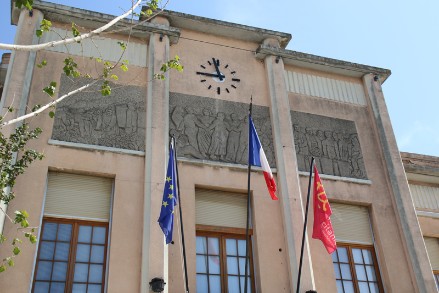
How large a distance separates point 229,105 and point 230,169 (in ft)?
6.07

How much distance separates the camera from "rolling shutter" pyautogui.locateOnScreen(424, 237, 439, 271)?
46.2ft

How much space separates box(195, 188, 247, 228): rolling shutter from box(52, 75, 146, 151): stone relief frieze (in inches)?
66.4

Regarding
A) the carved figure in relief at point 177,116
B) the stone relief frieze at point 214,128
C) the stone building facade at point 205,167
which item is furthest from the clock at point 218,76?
the carved figure in relief at point 177,116

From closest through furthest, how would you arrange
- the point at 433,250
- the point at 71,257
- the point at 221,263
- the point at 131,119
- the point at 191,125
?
1. the point at 71,257
2. the point at 221,263
3. the point at 131,119
4. the point at 191,125
5. the point at 433,250

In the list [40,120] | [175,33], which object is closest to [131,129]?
[40,120]

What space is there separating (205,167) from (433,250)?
6.54m

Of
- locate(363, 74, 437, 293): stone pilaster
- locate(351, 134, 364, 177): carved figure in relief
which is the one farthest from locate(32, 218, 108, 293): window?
locate(363, 74, 437, 293): stone pilaster

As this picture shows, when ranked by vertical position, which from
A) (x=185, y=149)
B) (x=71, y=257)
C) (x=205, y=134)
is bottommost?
(x=71, y=257)

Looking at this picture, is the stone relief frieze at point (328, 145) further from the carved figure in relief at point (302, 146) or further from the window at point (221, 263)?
the window at point (221, 263)

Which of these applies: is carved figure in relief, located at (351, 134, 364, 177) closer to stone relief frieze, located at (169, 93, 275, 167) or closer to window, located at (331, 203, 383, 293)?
window, located at (331, 203, 383, 293)

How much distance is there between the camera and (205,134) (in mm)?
12781

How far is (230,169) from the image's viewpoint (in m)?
12.4

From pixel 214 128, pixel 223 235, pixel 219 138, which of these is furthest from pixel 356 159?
pixel 223 235

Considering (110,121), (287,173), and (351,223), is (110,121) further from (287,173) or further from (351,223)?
(351,223)
